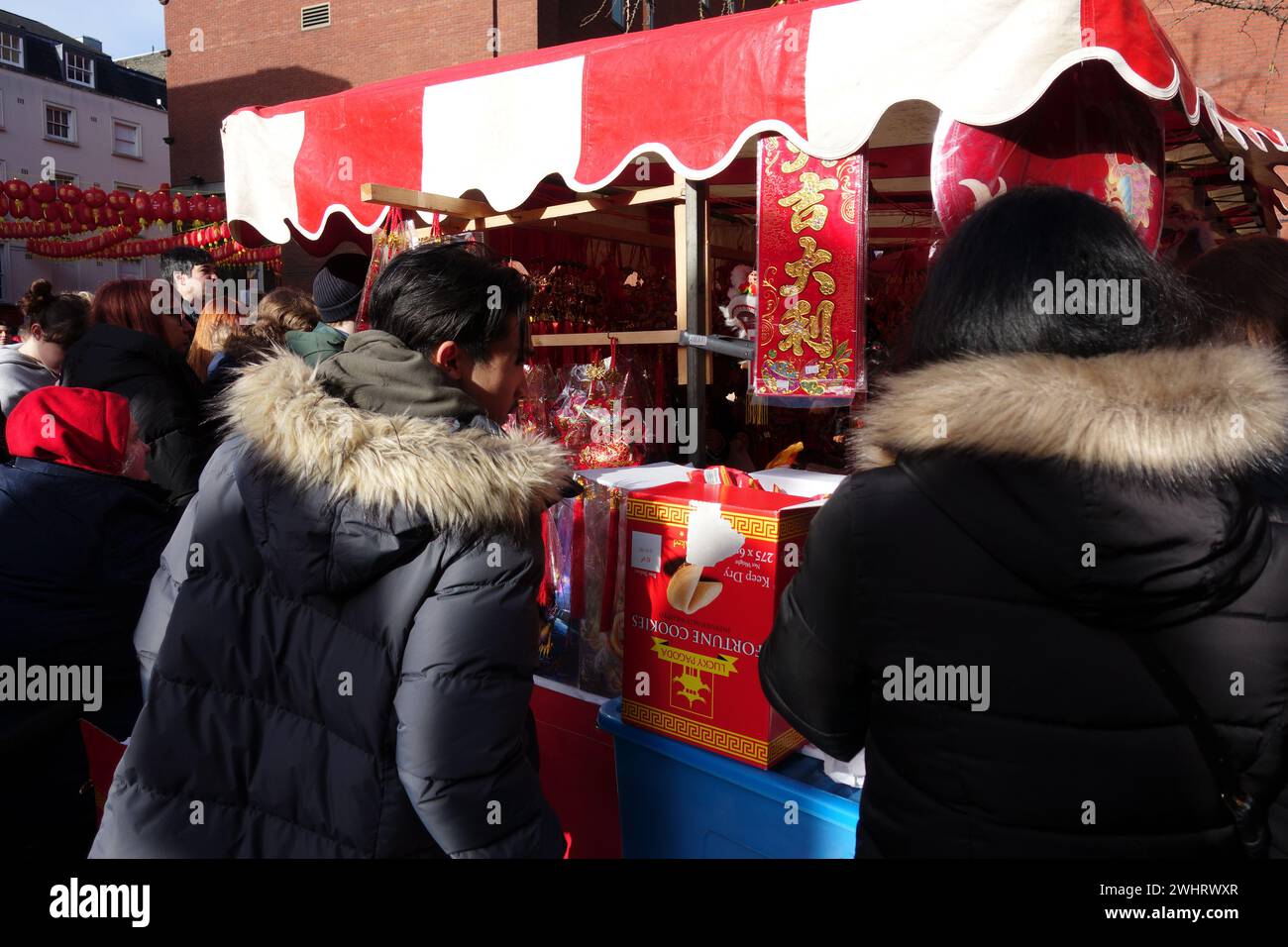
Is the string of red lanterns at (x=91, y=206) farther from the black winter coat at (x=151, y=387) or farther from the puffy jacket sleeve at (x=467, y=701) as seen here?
the puffy jacket sleeve at (x=467, y=701)

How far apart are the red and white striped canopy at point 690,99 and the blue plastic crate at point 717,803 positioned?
1658 mm

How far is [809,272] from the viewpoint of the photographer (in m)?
2.59

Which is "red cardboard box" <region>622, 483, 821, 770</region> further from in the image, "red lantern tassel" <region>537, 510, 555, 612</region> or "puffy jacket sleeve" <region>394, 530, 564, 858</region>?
"puffy jacket sleeve" <region>394, 530, 564, 858</region>

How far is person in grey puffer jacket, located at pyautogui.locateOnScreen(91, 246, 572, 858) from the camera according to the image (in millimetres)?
1265

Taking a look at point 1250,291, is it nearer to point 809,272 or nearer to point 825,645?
point 825,645

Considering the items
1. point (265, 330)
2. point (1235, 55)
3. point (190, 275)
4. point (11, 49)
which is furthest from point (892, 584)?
point (11, 49)

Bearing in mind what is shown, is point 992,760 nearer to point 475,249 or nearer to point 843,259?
point 475,249

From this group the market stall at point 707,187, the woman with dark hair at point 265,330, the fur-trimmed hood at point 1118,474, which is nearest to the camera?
the fur-trimmed hood at point 1118,474

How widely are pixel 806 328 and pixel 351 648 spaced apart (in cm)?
182

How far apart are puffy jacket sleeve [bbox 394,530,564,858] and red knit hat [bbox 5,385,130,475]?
4.98ft

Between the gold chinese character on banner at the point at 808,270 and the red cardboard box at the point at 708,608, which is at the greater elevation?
the gold chinese character on banner at the point at 808,270

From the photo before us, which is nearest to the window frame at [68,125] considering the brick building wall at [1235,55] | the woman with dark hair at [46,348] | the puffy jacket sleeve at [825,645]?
the woman with dark hair at [46,348]

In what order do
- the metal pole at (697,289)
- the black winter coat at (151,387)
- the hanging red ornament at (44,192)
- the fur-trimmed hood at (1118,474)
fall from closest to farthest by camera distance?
the fur-trimmed hood at (1118,474), the metal pole at (697,289), the black winter coat at (151,387), the hanging red ornament at (44,192)

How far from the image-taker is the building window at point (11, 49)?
2541cm
